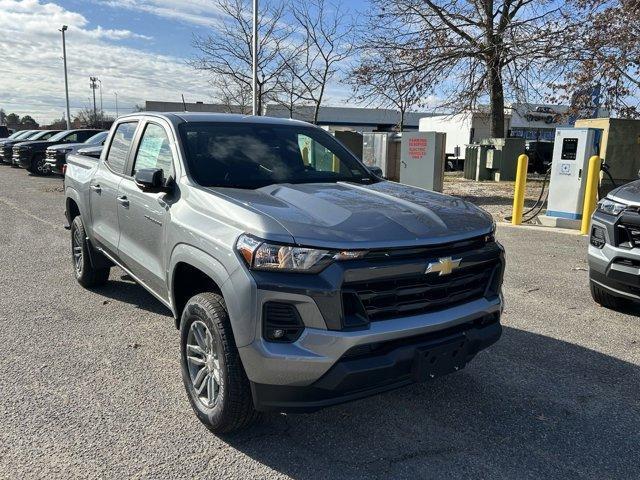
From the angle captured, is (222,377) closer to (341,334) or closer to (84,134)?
(341,334)

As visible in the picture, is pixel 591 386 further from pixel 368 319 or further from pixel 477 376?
pixel 368 319

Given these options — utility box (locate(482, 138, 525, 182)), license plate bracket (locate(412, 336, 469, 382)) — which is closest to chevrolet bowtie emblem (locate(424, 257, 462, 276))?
license plate bracket (locate(412, 336, 469, 382))

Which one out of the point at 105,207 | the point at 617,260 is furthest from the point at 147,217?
the point at 617,260

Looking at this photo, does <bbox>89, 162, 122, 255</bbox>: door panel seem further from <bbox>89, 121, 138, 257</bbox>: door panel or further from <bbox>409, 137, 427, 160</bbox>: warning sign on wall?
<bbox>409, 137, 427, 160</bbox>: warning sign on wall

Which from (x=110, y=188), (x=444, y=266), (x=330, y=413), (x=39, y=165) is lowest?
(x=330, y=413)

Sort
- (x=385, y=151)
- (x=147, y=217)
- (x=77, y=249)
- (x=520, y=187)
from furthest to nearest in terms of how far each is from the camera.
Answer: (x=385, y=151) → (x=520, y=187) → (x=77, y=249) → (x=147, y=217)

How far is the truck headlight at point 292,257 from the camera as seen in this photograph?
2.56 m

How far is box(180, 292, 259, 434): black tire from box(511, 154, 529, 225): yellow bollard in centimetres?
851

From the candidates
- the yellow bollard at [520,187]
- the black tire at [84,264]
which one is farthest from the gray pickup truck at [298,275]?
the yellow bollard at [520,187]

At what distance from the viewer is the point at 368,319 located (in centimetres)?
262

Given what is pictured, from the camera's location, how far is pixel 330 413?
334cm

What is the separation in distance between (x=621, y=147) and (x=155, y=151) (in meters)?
12.1

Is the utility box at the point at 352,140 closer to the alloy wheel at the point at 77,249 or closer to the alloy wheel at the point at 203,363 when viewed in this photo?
the alloy wheel at the point at 77,249

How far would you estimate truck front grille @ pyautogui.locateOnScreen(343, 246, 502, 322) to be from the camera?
263 centimetres
